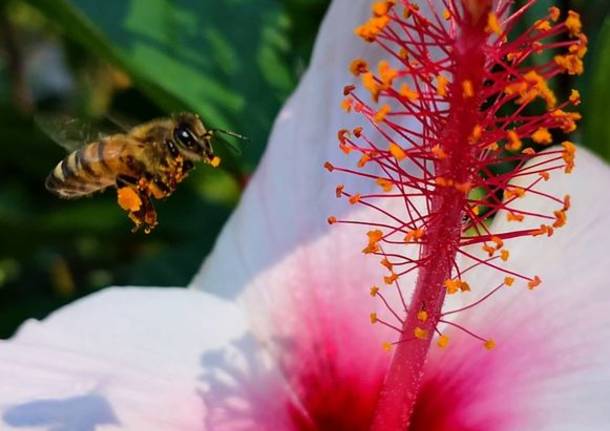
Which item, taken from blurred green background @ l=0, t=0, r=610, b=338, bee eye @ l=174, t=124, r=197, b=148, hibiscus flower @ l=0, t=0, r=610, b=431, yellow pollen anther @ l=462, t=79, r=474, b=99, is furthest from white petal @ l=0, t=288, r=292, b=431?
yellow pollen anther @ l=462, t=79, r=474, b=99

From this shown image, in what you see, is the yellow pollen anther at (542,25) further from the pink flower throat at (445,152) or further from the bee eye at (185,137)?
the bee eye at (185,137)

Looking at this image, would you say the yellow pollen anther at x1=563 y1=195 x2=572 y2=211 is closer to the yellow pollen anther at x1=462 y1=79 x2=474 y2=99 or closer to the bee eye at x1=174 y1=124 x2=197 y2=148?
the yellow pollen anther at x1=462 y1=79 x2=474 y2=99

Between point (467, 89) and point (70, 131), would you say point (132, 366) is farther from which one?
point (467, 89)

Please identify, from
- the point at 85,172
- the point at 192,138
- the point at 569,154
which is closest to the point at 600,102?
the point at 569,154

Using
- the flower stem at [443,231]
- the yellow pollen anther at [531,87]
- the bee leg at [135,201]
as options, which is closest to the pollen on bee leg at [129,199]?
the bee leg at [135,201]

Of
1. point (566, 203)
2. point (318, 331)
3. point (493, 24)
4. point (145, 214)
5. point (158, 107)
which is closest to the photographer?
point (493, 24)

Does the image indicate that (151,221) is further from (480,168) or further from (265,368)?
(480,168)

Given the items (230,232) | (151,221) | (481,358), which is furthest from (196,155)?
(481,358)
